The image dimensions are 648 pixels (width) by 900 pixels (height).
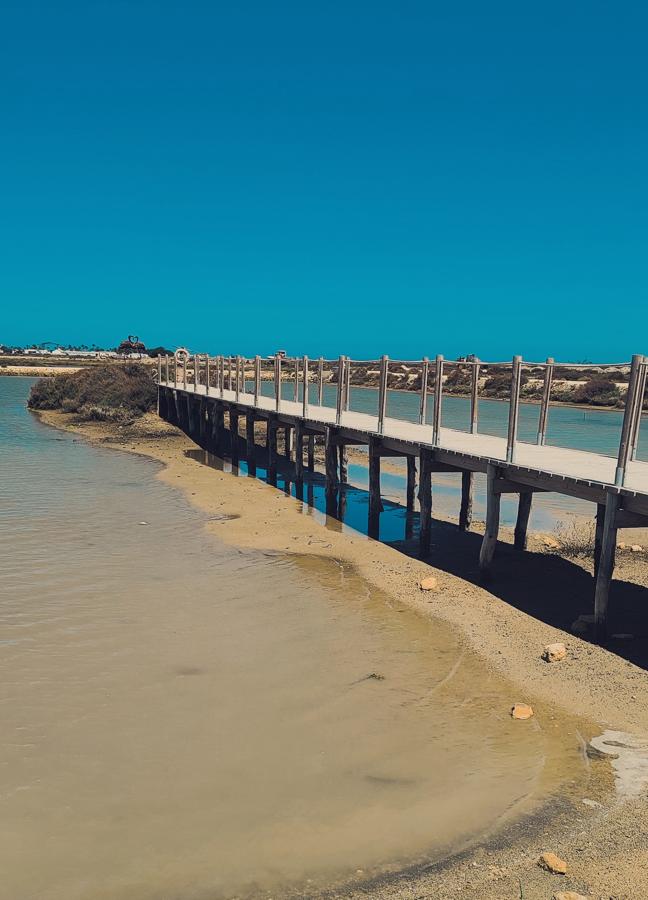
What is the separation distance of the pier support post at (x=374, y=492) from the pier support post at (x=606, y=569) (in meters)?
6.37

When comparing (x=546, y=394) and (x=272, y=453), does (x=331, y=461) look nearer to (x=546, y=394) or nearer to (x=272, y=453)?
(x=272, y=453)

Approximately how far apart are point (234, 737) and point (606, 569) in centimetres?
486

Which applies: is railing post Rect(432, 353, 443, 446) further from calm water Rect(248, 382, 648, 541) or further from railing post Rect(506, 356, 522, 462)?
calm water Rect(248, 382, 648, 541)

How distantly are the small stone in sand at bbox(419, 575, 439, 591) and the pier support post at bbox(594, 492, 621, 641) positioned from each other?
2.72 metres

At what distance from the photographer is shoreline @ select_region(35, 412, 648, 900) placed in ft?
15.9

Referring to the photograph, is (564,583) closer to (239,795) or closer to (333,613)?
(333,613)

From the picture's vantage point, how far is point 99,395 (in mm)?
→ 40281

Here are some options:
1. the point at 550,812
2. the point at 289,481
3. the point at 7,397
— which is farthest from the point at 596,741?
the point at 7,397

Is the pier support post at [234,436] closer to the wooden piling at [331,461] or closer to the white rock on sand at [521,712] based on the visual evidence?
the wooden piling at [331,461]

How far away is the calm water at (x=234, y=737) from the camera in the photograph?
5.15 m

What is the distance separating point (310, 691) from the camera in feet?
25.1

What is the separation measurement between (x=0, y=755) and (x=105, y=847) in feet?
5.29

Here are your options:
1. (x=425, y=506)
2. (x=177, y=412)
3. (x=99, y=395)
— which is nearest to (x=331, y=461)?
(x=425, y=506)

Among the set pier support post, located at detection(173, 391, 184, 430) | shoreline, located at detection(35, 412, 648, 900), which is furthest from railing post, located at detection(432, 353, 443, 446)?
pier support post, located at detection(173, 391, 184, 430)
